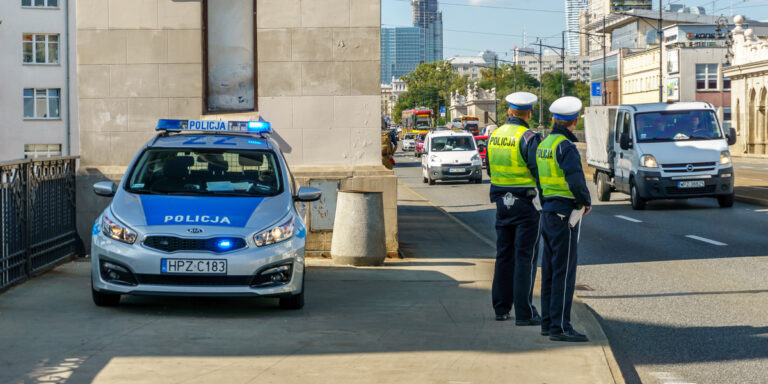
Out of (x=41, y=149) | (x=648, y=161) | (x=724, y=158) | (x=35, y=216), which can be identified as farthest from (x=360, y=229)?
(x=41, y=149)

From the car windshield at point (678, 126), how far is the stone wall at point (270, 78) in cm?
1033

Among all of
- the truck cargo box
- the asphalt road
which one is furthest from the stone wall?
the truck cargo box

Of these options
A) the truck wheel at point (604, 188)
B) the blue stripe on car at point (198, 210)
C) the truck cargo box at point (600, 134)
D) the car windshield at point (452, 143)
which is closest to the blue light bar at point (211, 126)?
the blue stripe on car at point (198, 210)

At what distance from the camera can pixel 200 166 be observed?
973 centimetres

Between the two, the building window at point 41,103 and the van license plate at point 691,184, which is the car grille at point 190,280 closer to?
the van license plate at point 691,184

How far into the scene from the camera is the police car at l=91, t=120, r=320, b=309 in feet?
27.6

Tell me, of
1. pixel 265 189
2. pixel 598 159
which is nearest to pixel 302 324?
→ pixel 265 189

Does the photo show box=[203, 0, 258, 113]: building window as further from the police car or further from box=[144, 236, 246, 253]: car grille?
box=[144, 236, 246, 253]: car grille

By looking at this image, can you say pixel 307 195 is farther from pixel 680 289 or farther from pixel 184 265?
pixel 680 289

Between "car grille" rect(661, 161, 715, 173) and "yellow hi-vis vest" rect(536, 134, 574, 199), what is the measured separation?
14708 millimetres

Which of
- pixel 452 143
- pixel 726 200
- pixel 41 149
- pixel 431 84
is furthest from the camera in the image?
pixel 431 84

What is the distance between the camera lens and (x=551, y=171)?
7707mm

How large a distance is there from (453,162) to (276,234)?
28079 millimetres

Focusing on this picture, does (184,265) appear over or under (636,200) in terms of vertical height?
over
